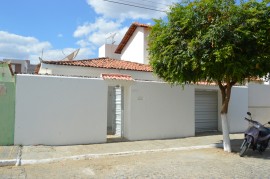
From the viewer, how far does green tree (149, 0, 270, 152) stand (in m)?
8.58

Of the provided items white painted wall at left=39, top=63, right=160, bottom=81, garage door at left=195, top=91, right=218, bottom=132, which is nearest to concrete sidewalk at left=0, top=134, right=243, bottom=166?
garage door at left=195, top=91, right=218, bottom=132

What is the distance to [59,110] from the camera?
34.2 ft

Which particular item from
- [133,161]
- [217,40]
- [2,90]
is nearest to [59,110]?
[2,90]

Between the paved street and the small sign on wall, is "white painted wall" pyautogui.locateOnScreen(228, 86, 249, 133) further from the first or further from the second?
the small sign on wall

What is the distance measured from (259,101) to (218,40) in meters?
9.19

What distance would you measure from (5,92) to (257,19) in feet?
27.4

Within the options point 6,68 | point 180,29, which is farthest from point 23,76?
point 180,29

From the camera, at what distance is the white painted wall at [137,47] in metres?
18.8

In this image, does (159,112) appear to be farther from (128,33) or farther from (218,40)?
(128,33)

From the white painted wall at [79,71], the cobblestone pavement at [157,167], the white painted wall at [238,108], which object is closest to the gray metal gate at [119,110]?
the white painted wall at [79,71]

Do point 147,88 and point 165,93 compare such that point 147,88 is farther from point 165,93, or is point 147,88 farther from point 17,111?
point 17,111

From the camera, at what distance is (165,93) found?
12617 mm

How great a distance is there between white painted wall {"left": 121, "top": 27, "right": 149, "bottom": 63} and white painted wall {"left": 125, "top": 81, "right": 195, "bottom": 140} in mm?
6377

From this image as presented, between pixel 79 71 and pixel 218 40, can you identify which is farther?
pixel 79 71
